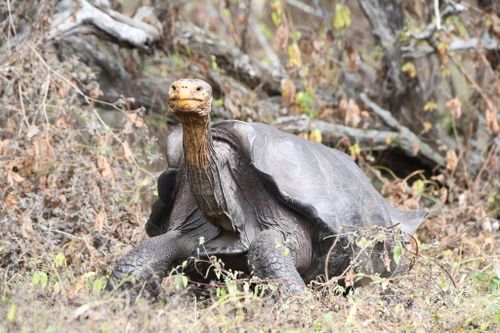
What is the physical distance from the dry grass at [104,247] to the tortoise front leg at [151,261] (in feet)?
0.27

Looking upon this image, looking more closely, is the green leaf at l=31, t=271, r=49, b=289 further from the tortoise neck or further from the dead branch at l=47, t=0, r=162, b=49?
the dead branch at l=47, t=0, r=162, b=49

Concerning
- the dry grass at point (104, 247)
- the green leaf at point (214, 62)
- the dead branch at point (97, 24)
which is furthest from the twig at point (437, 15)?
the dead branch at point (97, 24)

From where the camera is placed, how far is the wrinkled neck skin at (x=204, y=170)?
3.93 metres

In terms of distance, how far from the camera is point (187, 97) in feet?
12.3

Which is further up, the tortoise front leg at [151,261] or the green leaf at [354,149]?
the tortoise front leg at [151,261]

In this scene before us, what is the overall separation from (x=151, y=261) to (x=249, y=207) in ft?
1.65

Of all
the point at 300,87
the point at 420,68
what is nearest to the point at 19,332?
the point at 300,87

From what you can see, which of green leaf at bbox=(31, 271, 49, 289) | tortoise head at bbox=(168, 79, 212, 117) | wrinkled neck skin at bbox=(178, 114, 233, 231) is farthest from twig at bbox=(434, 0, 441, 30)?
green leaf at bbox=(31, 271, 49, 289)

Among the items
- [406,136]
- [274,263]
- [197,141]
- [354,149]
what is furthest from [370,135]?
[197,141]

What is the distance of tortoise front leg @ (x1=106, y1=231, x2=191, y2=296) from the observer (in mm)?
4168

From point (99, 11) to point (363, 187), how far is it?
2415 millimetres

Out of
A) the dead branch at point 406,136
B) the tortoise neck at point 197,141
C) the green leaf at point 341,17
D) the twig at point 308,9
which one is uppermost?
the tortoise neck at point 197,141

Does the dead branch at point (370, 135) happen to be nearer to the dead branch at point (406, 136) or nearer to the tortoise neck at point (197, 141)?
the dead branch at point (406, 136)

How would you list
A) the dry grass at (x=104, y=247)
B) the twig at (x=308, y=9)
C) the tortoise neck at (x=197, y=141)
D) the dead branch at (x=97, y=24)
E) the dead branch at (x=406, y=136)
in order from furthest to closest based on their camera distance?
1. the twig at (x=308, y=9)
2. the dead branch at (x=406, y=136)
3. the dead branch at (x=97, y=24)
4. the tortoise neck at (x=197, y=141)
5. the dry grass at (x=104, y=247)
